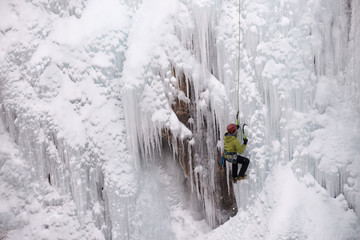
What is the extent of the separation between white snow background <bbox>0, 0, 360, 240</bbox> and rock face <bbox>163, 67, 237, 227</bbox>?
0.35 feet

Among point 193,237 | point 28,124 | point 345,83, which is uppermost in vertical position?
point 345,83

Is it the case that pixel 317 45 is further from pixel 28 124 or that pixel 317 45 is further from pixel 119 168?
pixel 28 124

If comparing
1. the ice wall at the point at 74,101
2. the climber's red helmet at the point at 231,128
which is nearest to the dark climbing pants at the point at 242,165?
the climber's red helmet at the point at 231,128

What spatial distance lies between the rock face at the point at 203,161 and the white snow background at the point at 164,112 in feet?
0.35

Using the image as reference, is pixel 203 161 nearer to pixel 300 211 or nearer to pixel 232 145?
pixel 232 145

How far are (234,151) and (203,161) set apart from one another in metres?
0.76

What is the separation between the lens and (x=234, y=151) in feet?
14.1

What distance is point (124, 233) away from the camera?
4.93 meters

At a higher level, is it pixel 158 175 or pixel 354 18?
pixel 354 18

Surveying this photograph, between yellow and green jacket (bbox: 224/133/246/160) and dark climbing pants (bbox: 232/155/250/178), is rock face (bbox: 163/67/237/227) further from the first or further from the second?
yellow and green jacket (bbox: 224/133/246/160)

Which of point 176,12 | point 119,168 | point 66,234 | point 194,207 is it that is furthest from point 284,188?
point 66,234

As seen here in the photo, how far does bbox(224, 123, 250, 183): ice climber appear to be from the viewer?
13.8 feet

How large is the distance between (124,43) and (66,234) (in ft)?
9.73

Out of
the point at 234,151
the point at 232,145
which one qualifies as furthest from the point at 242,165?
the point at 232,145
